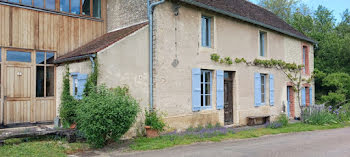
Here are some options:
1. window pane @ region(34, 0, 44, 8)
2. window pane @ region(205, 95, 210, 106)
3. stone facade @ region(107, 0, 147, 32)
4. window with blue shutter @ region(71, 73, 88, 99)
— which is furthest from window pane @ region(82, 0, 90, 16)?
window pane @ region(205, 95, 210, 106)

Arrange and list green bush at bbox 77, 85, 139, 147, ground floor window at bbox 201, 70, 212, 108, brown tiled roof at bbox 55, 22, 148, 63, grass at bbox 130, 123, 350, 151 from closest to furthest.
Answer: green bush at bbox 77, 85, 139, 147
grass at bbox 130, 123, 350, 151
brown tiled roof at bbox 55, 22, 148, 63
ground floor window at bbox 201, 70, 212, 108

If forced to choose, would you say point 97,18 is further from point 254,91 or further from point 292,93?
point 292,93

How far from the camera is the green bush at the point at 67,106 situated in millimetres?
8867

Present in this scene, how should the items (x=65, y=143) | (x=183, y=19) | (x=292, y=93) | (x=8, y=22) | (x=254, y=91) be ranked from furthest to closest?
1. (x=292, y=93)
2. (x=254, y=91)
3. (x=183, y=19)
4. (x=8, y=22)
5. (x=65, y=143)

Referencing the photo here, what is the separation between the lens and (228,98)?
11805mm

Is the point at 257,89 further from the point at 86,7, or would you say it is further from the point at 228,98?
the point at 86,7

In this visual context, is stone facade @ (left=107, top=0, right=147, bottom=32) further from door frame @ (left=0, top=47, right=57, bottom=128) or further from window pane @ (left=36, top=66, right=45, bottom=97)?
window pane @ (left=36, top=66, right=45, bottom=97)

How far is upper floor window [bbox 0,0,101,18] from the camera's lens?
9.38 metres

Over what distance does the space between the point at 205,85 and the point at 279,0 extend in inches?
797

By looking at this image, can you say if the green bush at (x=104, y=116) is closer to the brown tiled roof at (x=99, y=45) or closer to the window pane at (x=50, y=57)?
the brown tiled roof at (x=99, y=45)

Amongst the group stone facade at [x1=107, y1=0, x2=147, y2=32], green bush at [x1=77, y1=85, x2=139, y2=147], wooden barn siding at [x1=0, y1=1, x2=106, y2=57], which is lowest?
green bush at [x1=77, y1=85, x2=139, y2=147]

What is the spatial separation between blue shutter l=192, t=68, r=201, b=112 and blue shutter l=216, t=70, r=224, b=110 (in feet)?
3.25

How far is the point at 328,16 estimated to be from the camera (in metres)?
24.4

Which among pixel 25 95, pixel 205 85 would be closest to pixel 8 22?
pixel 25 95
